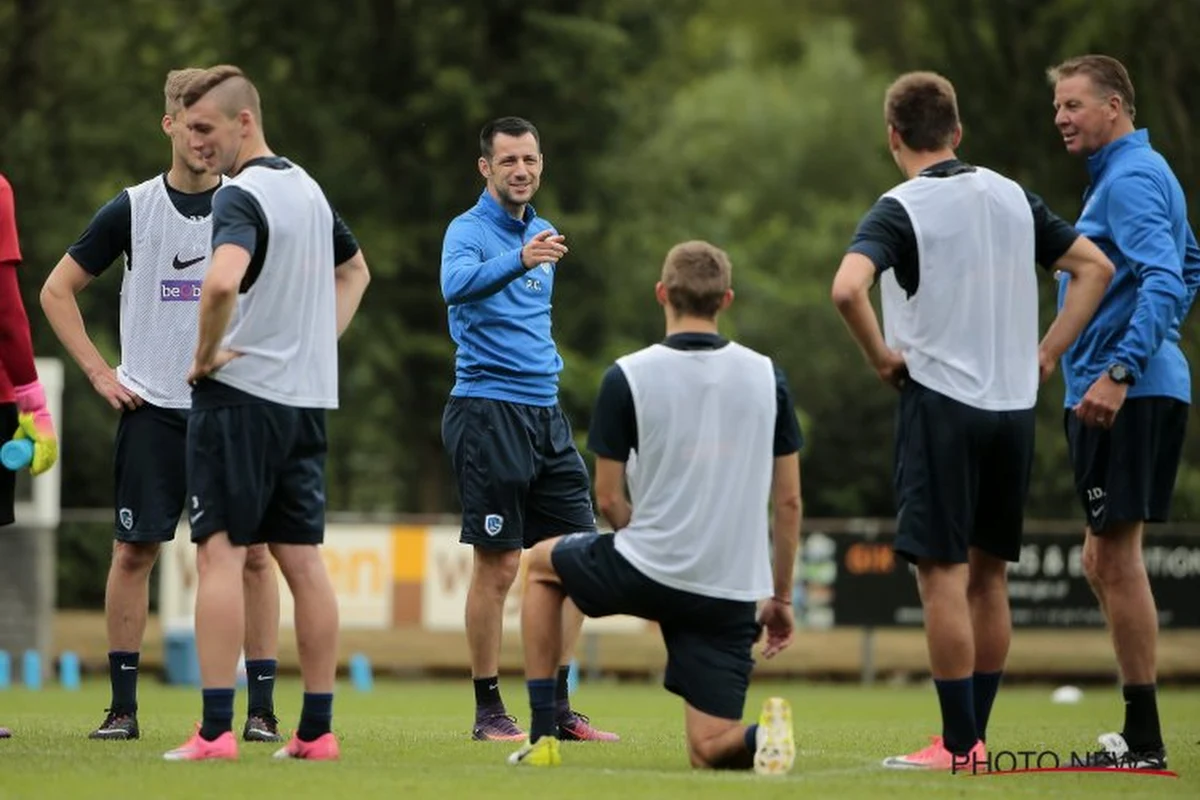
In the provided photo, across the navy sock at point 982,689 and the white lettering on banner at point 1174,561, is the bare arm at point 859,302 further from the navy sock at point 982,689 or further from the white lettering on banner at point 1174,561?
the white lettering on banner at point 1174,561

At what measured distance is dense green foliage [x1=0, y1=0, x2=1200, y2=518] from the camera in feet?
85.7

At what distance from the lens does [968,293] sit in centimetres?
782

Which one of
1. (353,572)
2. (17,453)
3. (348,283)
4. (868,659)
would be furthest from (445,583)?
(348,283)

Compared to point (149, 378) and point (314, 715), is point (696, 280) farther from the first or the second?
point (149, 378)

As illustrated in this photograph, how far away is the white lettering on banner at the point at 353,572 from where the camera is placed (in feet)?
65.1

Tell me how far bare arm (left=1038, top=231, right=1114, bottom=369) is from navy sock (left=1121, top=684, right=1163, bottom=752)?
1.33 meters

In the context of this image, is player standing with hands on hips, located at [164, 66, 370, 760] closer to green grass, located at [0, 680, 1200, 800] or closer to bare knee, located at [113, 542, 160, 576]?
green grass, located at [0, 680, 1200, 800]

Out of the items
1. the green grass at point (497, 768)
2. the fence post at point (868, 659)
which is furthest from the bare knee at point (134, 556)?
the fence post at point (868, 659)

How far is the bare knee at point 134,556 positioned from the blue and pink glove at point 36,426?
466mm

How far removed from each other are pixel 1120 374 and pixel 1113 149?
1.01 meters

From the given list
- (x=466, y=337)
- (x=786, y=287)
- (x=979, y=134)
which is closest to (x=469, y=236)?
(x=466, y=337)

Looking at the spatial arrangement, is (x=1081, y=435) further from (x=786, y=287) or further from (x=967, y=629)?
(x=786, y=287)

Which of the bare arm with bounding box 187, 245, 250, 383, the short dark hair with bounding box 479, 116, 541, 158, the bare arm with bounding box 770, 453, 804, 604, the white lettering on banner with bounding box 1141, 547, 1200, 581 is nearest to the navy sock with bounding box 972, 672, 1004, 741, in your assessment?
the bare arm with bounding box 770, 453, 804, 604

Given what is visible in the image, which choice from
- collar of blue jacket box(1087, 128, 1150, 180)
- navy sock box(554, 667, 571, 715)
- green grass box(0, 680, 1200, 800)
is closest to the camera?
green grass box(0, 680, 1200, 800)
